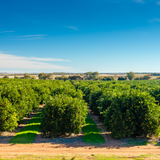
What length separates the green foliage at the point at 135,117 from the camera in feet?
45.5

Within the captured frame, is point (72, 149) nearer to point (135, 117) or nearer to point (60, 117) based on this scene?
point (60, 117)

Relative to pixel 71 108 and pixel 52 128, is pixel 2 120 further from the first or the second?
pixel 71 108

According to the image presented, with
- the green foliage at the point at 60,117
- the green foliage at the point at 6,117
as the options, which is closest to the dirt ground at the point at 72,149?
the green foliage at the point at 60,117

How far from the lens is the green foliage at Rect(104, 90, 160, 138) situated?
45.5 ft

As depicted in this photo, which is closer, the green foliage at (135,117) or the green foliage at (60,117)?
the green foliage at (135,117)

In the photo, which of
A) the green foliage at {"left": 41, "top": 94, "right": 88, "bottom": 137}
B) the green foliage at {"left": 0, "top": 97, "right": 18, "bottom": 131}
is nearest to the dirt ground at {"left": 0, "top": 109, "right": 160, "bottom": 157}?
the green foliage at {"left": 41, "top": 94, "right": 88, "bottom": 137}

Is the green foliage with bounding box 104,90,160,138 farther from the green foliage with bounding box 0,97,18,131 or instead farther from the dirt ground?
the green foliage with bounding box 0,97,18,131

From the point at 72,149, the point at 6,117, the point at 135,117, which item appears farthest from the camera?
the point at 6,117

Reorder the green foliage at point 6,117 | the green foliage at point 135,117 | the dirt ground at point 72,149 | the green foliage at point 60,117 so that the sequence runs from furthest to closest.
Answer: the green foliage at point 6,117 < the green foliage at point 60,117 < the green foliage at point 135,117 < the dirt ground at point 72,149

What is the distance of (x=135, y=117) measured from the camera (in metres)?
14.5

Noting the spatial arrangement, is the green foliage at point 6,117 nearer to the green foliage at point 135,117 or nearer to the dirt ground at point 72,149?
the dirt ground at point 72,149

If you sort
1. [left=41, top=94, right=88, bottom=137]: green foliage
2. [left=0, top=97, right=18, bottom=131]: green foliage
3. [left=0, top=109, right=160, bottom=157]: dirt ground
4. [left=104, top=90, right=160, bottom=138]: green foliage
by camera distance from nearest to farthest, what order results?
1. [left=0, top=109, right=160, bottom=157]: dirt ground
2. [left=104, top=90, right=160, bottom=138]: green foliage
3. [left=41, top=94, right=88, bottom=137]: green foliage
4. [left=0, top=97, right=18, bottom=131]: green foliage

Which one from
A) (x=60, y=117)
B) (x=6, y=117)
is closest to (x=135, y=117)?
(x=60, y=117)

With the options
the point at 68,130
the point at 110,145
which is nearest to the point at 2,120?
the point at 68,130
